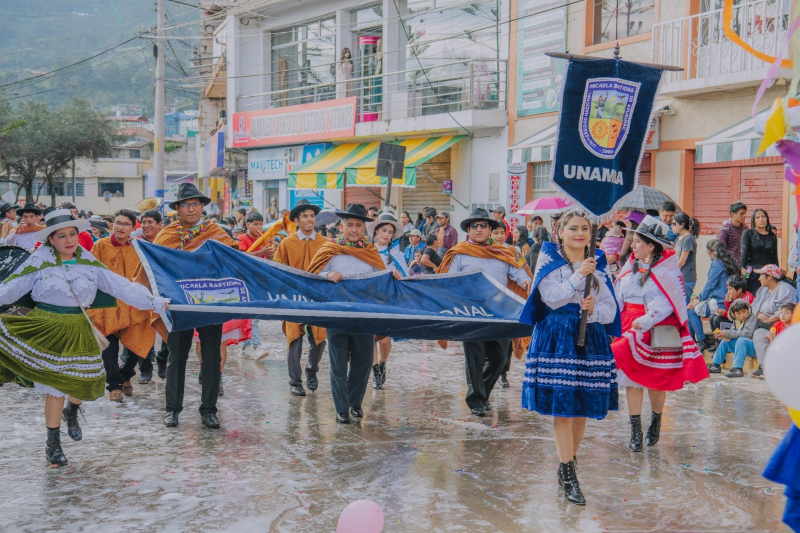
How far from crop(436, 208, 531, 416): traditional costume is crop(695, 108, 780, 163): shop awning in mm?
5247

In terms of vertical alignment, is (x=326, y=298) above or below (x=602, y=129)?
below

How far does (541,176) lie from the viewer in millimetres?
19500

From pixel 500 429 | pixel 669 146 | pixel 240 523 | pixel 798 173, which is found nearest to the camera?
pixel 798 173

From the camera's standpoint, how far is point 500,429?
7.38 metres

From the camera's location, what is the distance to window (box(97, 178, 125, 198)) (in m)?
68.1

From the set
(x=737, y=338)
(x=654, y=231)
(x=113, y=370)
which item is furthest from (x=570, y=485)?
(x=737, y=338)

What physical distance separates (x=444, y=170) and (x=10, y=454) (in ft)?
57.4

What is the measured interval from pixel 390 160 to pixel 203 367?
8.18 m

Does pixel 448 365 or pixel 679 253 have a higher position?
pixel 679 253

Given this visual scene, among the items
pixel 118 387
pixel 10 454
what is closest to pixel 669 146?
pixel 118 387

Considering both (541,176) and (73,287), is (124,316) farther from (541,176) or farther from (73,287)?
(541,176)

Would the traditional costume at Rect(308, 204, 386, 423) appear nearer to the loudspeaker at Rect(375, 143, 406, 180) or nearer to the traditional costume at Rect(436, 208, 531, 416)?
the traditional costume at Rect(436, 208, 531, 416)

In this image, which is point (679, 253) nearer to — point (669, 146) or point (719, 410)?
point (719, 410)

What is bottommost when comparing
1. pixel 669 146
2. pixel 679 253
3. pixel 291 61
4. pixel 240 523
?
pixel 240 523
